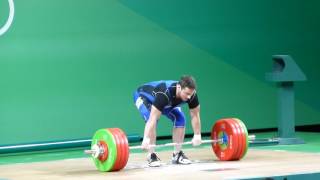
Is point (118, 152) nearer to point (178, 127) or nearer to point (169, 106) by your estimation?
point (169, 106)

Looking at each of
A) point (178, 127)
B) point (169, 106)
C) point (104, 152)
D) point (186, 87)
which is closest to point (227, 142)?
point (178, 127)

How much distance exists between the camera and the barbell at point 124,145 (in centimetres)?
837

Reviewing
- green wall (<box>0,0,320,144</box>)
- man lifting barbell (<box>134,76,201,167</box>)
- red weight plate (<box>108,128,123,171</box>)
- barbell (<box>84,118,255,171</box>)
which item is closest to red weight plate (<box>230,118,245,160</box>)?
barbell (<box>84,118,255,171</box>)

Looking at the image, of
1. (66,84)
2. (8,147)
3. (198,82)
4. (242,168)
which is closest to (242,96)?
(198,82)

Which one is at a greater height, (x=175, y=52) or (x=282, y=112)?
(x=175, y=52)

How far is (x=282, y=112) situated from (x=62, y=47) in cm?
320

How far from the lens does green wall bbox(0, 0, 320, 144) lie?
451 inches

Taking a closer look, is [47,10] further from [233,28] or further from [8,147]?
[233,28]

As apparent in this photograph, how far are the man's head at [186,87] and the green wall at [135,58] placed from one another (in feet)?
11.3

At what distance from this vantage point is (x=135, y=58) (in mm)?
12375

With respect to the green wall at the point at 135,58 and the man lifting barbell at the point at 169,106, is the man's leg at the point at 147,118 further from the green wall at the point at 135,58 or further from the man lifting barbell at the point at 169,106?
the green wall at the point at 135,58

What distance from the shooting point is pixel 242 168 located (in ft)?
27.7

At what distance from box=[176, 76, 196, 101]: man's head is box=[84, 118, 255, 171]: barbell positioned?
20.5 inches

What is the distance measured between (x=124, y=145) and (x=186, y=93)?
830 millimetres
